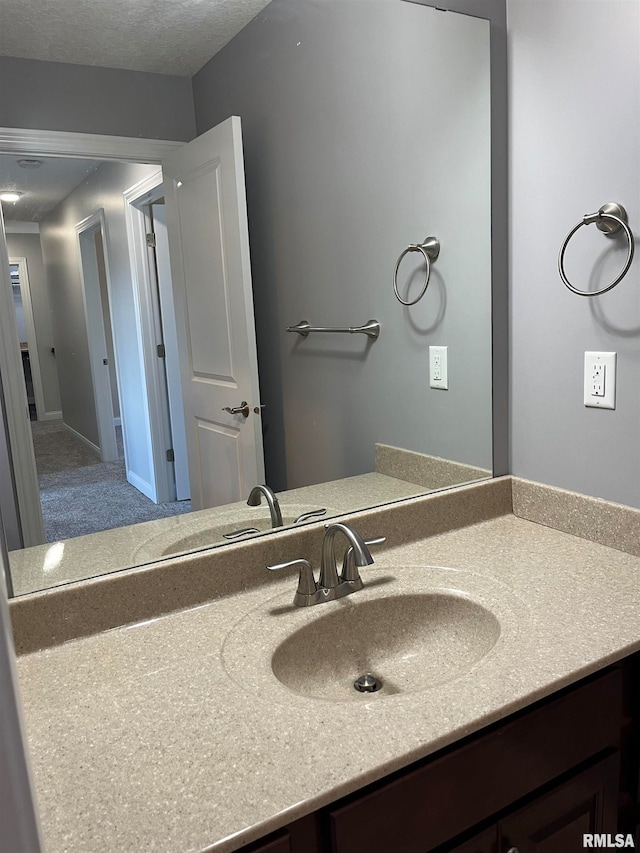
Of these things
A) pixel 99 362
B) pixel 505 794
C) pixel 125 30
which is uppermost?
pixel 125 30

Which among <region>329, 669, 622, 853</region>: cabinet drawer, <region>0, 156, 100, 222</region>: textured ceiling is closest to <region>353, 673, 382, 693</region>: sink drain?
<region>329, 669, 622, 853</region>: cabinet drawer

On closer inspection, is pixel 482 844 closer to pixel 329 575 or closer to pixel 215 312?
pixel 329 575

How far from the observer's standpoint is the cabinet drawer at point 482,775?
2.74ft

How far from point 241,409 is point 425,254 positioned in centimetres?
59

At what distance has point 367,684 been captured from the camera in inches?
46.6

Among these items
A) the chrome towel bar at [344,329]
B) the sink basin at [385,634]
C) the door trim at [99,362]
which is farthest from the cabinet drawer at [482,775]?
the chrome towel bar at [344,329]

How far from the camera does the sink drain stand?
1.17 meters

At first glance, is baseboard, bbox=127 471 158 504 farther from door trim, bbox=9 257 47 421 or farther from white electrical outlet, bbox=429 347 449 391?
white electrical outlet, bbox=429 347 449 391

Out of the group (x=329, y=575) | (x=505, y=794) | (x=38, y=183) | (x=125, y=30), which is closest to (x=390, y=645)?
(x=329, y=575)

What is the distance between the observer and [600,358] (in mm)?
1383

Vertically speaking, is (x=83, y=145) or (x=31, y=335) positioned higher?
(x=83, y=145)

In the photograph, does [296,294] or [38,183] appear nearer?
[38,183]

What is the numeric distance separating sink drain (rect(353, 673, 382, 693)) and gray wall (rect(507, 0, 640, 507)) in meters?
0.65

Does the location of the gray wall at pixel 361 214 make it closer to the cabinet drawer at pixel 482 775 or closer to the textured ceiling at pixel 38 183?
the textured ceiling at pixel 38 183
